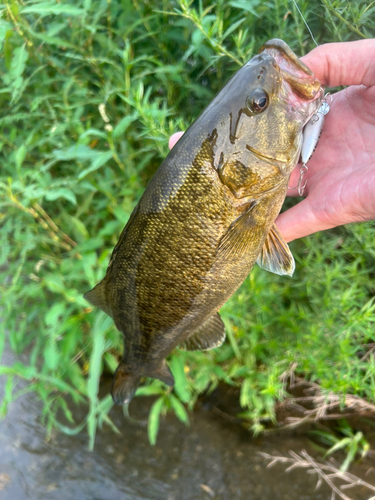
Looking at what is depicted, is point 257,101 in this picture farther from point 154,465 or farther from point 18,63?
point 154,465

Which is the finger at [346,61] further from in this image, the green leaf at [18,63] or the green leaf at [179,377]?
the green leaf at [179,377]

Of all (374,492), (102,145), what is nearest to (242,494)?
(374,492)

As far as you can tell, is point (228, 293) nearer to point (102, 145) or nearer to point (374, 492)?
point (102, 145)

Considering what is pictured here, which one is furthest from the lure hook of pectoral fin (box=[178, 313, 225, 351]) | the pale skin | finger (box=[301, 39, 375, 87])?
pectoral fin (box=[178, 313, 225, 351])

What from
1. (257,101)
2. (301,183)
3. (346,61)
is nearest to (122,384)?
(301,183)

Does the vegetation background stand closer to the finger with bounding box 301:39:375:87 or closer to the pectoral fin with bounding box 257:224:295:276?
the finger with bounding box 301:39:375:87

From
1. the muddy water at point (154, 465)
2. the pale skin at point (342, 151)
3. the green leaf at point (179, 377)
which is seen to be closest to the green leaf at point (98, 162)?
the pale skin at point (342, 151)
